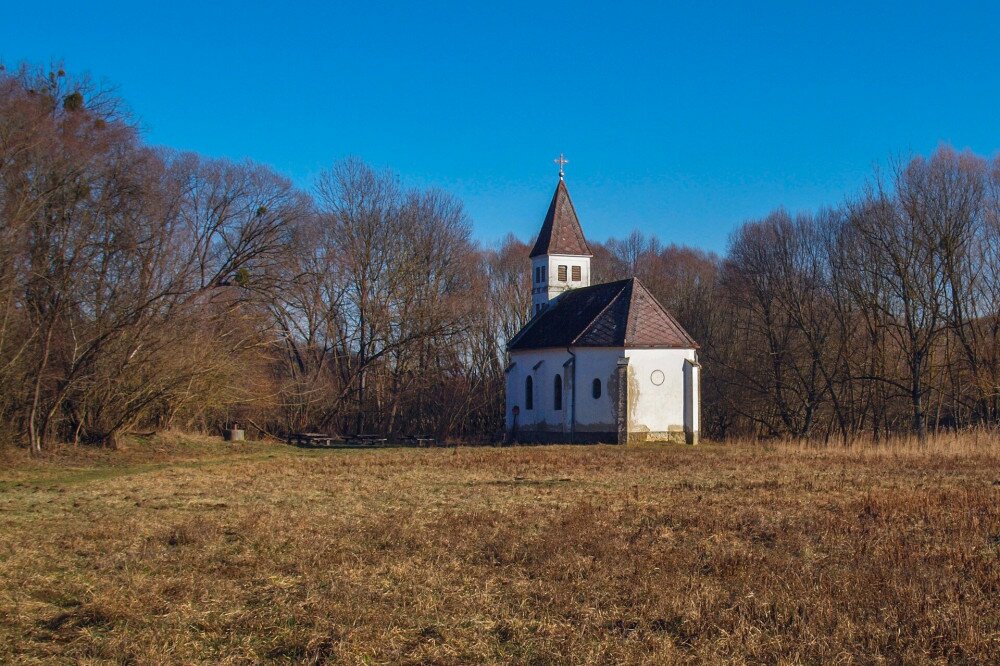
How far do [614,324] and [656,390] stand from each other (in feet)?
11.2

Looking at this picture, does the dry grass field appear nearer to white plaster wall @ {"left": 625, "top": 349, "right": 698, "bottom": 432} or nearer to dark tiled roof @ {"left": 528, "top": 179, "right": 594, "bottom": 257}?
white plaster wall @ {"left": 625, "top": 349, "right": 698, "bottom": 432}

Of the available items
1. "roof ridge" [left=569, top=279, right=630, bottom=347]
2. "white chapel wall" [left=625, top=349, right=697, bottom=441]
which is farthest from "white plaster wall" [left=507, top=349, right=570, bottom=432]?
"white chapel wall" [left=625, top=349, right=697, bottom=441]

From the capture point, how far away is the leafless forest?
26.5 meters

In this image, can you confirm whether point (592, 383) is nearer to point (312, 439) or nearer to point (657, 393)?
point (657, 393)

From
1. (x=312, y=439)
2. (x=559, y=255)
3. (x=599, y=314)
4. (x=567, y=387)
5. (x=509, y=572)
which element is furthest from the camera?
(x=559, y=255)

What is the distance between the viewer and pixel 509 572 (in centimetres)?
1023

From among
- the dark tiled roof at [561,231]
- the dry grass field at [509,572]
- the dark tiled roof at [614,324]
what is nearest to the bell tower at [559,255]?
the dark tiled roof at [561,231]

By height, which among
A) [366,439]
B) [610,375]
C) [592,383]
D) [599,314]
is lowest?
[366,439]

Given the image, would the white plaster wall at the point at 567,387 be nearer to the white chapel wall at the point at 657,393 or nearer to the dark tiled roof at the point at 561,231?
the white chapel wall at the point at 657,393

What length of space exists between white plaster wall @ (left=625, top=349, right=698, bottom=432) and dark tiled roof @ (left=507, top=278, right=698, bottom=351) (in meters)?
0.45

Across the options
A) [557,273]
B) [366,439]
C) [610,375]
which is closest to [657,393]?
[610,375]

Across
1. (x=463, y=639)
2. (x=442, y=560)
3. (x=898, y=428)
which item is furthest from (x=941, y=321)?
(x=463, y=639)

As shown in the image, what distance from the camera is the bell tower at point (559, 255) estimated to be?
48.4 metres

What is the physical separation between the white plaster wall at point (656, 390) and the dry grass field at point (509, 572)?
19.7m
